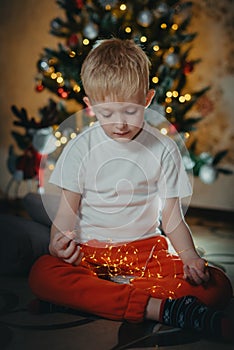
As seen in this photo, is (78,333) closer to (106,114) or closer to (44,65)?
(106,114)

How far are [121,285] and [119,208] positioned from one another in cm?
20

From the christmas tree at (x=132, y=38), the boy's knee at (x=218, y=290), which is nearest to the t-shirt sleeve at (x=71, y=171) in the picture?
the boy's knee at (x=218, y=290)

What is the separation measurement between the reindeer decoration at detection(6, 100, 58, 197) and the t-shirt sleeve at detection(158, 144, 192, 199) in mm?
1117

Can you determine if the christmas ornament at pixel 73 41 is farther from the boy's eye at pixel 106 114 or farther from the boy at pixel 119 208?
the boy's eye at pixel 106 114

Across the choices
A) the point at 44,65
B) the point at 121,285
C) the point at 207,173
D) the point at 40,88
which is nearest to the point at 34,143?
the point at 40,88

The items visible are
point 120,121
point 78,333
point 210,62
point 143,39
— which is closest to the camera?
point 78,333

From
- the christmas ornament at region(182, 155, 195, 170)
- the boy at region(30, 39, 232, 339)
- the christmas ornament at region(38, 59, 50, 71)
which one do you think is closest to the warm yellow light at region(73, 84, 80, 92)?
the christmas ornament at region(38, 59, 50, 71)

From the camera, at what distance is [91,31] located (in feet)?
7.04

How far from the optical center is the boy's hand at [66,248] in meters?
1.20

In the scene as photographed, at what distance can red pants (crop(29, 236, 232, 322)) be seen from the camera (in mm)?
1162

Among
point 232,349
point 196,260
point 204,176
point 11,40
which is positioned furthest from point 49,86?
point 232,349

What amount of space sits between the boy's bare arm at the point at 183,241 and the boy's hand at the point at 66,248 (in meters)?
0.21

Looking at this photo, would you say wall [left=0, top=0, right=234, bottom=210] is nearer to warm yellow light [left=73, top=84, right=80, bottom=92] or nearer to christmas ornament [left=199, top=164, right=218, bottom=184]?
christmas ornament [left=199, top=164, right=218, bottom=184]

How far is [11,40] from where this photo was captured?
318 cm
